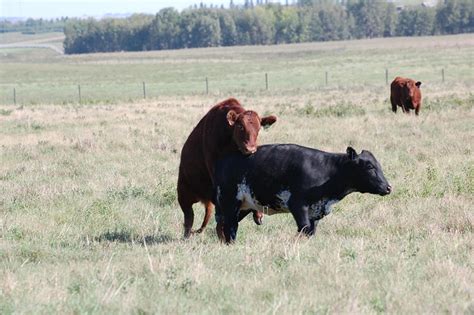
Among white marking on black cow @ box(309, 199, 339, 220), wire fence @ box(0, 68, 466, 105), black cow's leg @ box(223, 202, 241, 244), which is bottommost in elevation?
wire fence @ box(0, 68, 466, 105)

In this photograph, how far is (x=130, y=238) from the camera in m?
9.91

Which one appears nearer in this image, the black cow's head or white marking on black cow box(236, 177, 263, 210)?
the black cow's head

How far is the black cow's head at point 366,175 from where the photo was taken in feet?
29.8

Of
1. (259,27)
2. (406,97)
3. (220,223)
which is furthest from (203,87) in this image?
(259,27)

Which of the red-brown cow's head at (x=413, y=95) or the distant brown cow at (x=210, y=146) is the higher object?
the distant brown cow at (x=210, y=146)

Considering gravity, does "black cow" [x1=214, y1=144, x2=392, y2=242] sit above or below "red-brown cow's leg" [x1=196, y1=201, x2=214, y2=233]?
above

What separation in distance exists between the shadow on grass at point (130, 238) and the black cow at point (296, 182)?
80cm

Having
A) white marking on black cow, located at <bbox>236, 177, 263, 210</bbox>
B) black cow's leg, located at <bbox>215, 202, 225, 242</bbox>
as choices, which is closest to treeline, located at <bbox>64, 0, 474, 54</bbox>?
black cow's leg, located at <bbox>215, 202, 225, 242</bbox>

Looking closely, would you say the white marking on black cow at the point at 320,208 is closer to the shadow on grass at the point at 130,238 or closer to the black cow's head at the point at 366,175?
the black cow's head at the point at 366,175

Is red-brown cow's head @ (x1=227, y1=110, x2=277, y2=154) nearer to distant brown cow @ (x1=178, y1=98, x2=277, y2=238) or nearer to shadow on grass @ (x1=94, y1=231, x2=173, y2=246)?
distant brown cow @ (x1=178, y1=98, x2=277, y2=238)

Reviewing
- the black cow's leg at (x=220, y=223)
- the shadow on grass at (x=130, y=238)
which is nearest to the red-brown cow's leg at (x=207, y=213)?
the shadow on grass at (x=130, y=238)

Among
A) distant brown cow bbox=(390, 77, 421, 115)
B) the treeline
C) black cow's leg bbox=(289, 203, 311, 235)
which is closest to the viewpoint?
black cow's leg bbox=(289, 203, 311, 235)

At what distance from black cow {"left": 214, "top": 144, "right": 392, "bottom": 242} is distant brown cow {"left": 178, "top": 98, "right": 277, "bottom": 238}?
27cm

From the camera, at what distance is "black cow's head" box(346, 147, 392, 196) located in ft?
29.8
